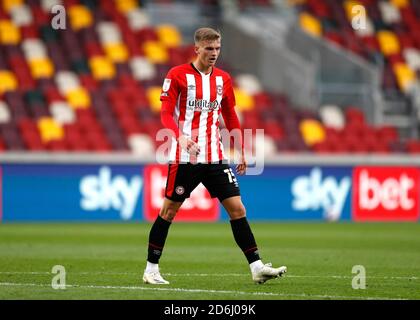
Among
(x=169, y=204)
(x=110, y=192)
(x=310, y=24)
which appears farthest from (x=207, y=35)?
(x=310, y=24)

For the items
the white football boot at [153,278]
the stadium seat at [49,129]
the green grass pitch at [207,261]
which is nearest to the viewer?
the green grass pitch at [207,261]

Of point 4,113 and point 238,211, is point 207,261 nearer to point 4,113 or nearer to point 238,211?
point 238,211

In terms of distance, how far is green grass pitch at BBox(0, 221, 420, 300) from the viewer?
803 cm

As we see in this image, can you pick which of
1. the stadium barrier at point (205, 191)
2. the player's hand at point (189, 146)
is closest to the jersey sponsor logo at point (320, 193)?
the stadium barrier at point (205, 191)

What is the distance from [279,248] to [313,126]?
1069 centimetres

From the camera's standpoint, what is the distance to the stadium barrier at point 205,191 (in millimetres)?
18703

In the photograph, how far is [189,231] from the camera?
16844 mm

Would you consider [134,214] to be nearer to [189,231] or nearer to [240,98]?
[189,231]

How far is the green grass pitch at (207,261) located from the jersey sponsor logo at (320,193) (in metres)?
1.65

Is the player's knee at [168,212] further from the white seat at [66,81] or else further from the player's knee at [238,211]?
the white seat at [66,81]

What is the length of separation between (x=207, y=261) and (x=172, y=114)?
3.05 metres

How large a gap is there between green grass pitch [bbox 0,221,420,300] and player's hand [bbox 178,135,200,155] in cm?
109

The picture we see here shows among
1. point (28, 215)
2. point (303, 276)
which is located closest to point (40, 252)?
point (303, 276)

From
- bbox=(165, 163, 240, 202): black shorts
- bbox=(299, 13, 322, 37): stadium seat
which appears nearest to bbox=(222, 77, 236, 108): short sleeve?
bbox=(165, 163, 240, 202): black shorts
